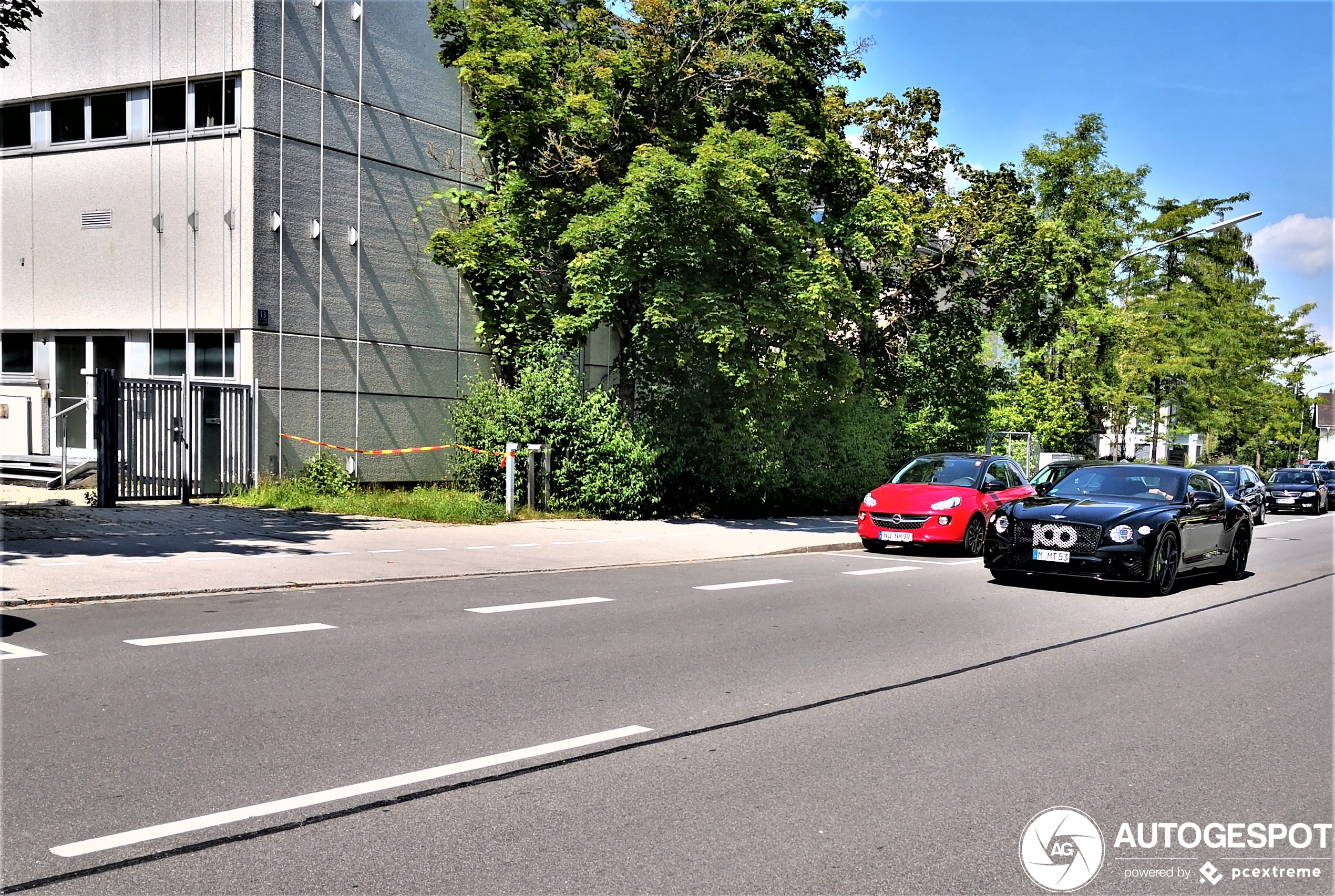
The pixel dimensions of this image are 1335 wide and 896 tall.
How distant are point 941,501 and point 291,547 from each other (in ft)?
30.1

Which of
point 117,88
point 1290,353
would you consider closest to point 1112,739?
point 117,88

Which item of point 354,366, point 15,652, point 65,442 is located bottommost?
point 15,652

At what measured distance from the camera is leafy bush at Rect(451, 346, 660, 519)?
20.4 metres

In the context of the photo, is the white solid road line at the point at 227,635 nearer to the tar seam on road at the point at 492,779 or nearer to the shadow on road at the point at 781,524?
the tar seam on road at the point at 492,779

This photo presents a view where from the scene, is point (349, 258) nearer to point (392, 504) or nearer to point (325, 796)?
point (392, 504)

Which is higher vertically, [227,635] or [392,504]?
[392,504]

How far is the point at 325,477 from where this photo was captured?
21.4 metres

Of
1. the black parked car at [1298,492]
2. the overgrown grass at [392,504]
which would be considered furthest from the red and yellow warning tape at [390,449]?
the black parked car at [1298,492]

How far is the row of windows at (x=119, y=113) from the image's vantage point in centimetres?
2119

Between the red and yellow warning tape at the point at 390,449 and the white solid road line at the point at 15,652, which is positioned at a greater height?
the red and yellow warning tape at the point at 390,449

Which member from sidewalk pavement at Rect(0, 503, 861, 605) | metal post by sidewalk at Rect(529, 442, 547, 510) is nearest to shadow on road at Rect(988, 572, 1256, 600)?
sidewalk pavement at Rect(0, 503, 861, 605)

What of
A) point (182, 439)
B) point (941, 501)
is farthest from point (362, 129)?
point (941, 501)

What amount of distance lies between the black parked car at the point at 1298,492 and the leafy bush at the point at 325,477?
3133cm

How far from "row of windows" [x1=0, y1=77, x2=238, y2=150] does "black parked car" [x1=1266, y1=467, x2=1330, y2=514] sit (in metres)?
34.4
